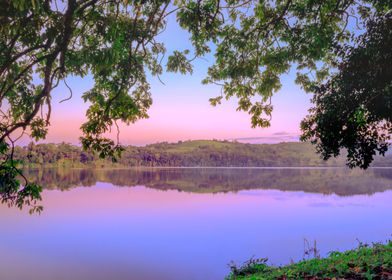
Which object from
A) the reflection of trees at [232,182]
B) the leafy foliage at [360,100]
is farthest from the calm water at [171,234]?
the reflection of trees at [232,182]

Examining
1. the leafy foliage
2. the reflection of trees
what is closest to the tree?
the leafy foliage

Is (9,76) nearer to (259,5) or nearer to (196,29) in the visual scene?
(196,29)

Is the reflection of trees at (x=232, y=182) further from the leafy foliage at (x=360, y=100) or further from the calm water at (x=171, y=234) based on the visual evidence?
the leafy foliage at (x=360, y=100)

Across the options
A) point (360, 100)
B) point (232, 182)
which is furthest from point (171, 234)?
point (232, 182)

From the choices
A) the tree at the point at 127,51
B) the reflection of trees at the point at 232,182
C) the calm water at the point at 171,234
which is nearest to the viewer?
the tree at the point at 127,51

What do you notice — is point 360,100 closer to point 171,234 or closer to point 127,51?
point 127,51

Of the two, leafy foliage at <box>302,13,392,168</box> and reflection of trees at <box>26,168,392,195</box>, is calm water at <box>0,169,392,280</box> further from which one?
reflection of trees at <box>26,168,392,195</box>

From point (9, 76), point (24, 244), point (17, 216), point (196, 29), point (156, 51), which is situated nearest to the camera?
point (9, 76)

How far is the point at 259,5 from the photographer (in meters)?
11.9

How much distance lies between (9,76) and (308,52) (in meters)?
8.47

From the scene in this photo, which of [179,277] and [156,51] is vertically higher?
[156,51]

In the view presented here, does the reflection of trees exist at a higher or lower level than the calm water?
higher

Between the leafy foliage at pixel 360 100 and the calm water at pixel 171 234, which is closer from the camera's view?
the leafy foliage at pixel 360 100

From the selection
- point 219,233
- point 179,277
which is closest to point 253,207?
point 219,233
